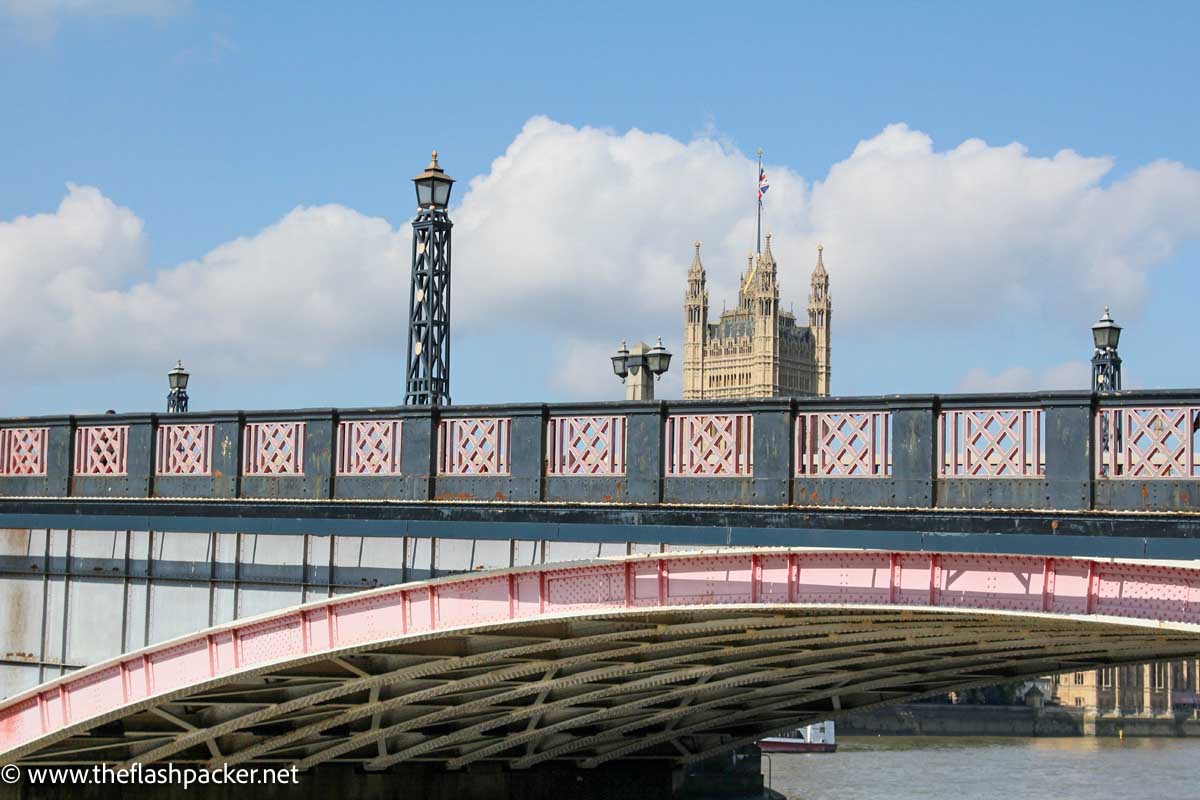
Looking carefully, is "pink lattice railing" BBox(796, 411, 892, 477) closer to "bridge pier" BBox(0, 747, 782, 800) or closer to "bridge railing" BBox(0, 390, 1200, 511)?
"bridge railing" BBox(0, 390, 1200, 511)

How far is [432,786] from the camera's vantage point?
36.3 metres

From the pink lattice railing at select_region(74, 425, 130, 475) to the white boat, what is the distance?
53.3 meters

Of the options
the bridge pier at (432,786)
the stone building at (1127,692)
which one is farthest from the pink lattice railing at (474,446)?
the stone building at (1127,692)

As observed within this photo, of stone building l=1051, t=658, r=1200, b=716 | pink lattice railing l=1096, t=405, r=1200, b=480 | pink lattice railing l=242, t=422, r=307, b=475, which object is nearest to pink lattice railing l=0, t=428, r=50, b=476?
pink lattice railing l=242, t=422, r=307, b=475

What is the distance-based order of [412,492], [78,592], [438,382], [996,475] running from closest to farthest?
[996,475]
[412,492]
[438,382]
[78,592]

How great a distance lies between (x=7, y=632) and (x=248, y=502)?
19.3ft

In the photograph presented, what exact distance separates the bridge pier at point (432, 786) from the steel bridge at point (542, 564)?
604mm

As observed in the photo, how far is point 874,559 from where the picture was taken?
20.0 metres

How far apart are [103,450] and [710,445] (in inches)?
454

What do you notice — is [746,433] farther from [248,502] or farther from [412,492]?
[248,502]

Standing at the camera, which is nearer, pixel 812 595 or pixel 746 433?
pixel 812 595

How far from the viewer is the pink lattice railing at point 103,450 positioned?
28812 mm

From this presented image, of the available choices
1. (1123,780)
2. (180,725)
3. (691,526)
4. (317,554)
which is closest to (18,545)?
(180,725)

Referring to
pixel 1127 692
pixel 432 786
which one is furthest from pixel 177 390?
pixel 1127 692
